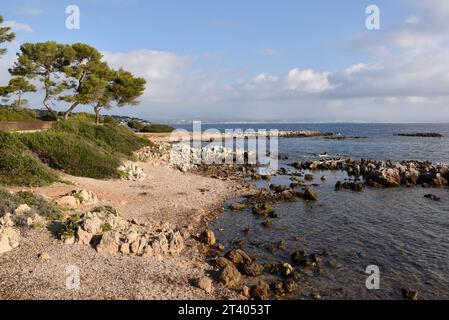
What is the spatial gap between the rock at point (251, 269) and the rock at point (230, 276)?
50cm

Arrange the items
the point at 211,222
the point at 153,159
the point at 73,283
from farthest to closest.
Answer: the point at 153,159
the point at 211,222
the point at 73,283

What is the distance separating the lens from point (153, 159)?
41656 millimetres

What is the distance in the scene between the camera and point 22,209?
51.8 feet

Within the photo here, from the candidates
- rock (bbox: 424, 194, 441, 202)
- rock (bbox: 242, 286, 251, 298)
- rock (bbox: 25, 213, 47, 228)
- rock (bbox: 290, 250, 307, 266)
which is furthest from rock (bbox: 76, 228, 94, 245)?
rock (bbox: 424, 194, 441, 202)

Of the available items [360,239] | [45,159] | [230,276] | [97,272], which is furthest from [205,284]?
[45,159]

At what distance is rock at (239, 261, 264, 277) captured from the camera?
13812 millimetres

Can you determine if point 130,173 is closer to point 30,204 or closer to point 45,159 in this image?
point 45,159

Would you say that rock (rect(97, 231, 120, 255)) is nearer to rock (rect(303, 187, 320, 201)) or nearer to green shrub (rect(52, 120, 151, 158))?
rock (rect(303, 187, 320, 201))

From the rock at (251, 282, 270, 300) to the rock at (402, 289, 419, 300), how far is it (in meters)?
4.63

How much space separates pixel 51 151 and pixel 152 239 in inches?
658
